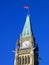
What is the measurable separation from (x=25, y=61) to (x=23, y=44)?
6518 millimetres

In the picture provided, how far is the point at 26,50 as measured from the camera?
10481 centimetres

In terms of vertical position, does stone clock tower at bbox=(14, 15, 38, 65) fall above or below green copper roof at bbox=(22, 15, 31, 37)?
below

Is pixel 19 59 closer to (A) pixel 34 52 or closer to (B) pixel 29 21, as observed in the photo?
(A) pixel 34 52

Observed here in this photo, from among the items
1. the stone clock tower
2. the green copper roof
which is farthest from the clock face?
the green copper roof

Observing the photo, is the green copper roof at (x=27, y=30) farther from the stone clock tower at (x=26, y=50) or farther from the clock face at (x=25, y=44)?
the clock face at (x=25, y=44)

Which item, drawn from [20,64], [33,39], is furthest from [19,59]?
[33,39]

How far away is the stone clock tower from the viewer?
104 m

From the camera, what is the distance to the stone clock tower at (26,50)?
4075 inches

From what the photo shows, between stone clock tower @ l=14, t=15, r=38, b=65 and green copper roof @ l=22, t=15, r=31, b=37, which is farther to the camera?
green copper roof @ l=22, t=15, r=31, b=37

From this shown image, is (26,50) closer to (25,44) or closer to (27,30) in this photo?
(25,44)

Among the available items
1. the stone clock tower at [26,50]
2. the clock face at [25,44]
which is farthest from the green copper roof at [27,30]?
the clock face at [25,44]

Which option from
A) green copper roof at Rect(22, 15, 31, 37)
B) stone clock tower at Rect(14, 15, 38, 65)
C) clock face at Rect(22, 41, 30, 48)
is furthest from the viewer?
green copper roof at Rect(22, 15, 31, 37)

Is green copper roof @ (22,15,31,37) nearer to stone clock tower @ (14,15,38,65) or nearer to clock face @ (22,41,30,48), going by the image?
stone clock tower @ (14,15,38,65)

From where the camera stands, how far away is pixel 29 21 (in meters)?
113
